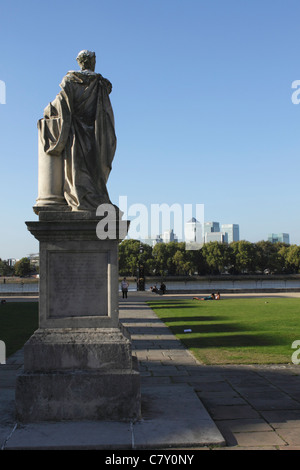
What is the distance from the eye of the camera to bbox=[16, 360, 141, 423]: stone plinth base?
477 cm

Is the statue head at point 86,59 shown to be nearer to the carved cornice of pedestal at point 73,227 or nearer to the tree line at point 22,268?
the carved cornice of pedestal at point 73,227

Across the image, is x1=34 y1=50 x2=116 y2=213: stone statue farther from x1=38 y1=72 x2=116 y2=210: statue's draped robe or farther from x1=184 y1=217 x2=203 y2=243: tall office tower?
x1=184 y1=217 x2=203 y2=243: tall office tower

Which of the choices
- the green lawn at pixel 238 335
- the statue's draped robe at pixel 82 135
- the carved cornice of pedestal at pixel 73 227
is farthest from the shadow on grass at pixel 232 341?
the statue's draped robe at pixel 82 135

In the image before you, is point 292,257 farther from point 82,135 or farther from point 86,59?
point 82,135

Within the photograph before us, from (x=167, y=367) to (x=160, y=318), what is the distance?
913 cm

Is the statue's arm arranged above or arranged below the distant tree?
above

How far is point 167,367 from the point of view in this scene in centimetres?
819

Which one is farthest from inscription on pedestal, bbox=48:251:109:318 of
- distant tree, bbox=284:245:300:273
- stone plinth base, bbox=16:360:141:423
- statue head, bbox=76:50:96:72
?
distant tree, bbox=284:245:300:273

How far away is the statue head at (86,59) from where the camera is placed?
19.2 feet

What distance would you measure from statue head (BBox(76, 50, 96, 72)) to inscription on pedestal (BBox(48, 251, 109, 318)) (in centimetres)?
254

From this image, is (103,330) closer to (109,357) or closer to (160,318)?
(109,357)

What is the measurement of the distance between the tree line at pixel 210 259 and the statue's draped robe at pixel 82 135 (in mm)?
97747

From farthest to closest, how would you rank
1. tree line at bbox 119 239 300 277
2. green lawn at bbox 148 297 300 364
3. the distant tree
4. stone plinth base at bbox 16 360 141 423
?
1. the distant tree
2. tree line at bbox 119 239 300 277
3. green lawn at bbox 148 297 300 364
4. stone plinth base at bbox 16 360 141 423
